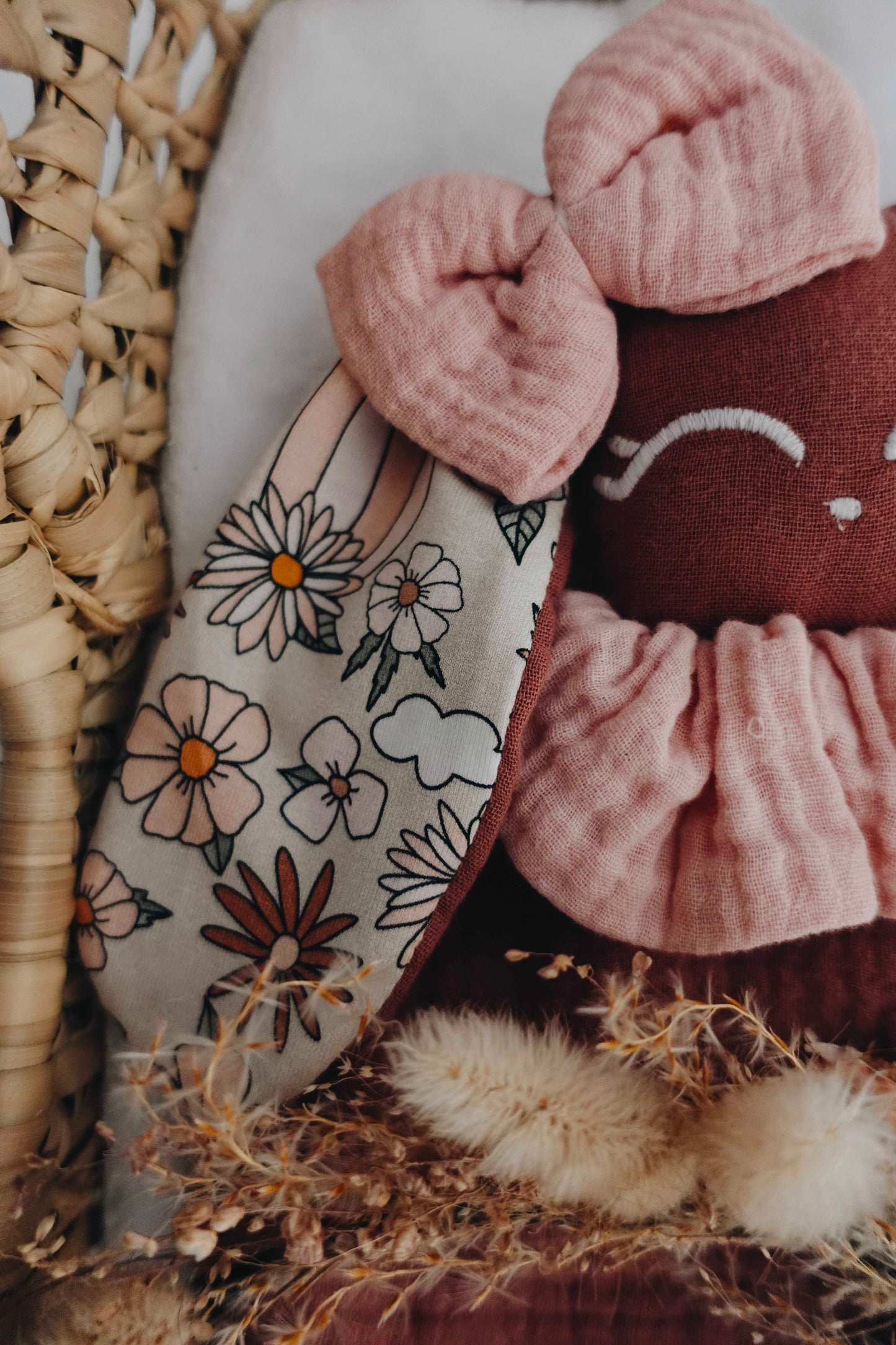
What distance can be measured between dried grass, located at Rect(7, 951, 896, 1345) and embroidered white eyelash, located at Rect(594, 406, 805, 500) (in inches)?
11.1

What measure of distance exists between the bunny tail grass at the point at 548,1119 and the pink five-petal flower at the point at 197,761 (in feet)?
0.56

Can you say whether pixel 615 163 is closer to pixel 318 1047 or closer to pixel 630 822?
pixel 630 822

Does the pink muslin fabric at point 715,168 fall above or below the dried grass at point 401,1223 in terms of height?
above

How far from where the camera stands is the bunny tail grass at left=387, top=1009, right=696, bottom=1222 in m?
0.45

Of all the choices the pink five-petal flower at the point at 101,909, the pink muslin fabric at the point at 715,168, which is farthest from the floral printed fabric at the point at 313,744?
the pink muslin fabric at the point at 715,168

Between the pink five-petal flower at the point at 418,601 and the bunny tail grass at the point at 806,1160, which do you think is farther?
the pink five-petal flower at the point at 418,601

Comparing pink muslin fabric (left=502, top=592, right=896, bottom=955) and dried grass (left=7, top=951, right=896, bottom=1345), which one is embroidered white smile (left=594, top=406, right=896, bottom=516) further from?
dried grass (left=7, top=951, right=896, bottom=1345)

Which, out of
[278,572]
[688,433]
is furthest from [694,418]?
[278,572]

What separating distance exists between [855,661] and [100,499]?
447mm

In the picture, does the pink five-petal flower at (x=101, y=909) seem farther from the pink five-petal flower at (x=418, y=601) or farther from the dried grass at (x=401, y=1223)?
the pink five-petal flower at (x=418, y=601)

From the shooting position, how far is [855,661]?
507 mm

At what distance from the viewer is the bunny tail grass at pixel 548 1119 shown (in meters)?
0.45

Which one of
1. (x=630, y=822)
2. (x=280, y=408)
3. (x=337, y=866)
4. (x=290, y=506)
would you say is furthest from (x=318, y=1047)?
(x=280, y=408)

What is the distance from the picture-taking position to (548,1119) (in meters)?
0.45
